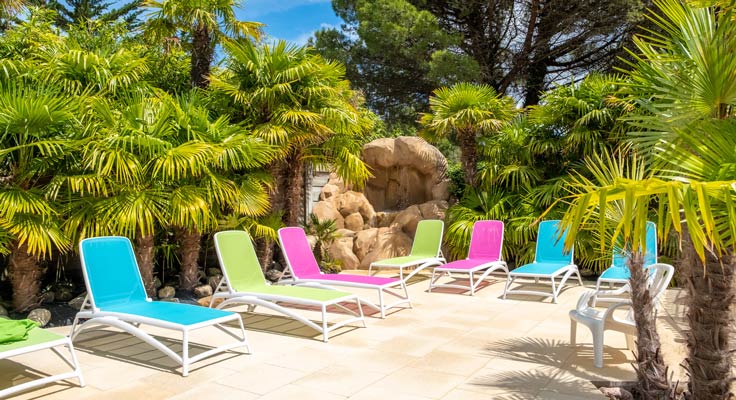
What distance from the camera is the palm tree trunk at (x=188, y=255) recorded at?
28.8 ft

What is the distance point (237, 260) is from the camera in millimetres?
6973

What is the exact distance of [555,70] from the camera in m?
19.3

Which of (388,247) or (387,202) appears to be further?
(387,202)

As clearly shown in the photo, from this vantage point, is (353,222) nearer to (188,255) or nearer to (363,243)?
(363,243)

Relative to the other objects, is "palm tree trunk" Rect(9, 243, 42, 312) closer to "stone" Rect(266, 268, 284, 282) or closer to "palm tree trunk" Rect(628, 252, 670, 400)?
"stone" Rect(266, 268, 284, 282)

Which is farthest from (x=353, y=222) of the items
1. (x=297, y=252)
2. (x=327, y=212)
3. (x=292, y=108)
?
(x=297, y=252)

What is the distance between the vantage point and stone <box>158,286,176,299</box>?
839 cm

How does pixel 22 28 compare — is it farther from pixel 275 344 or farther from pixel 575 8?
pixel 575 8

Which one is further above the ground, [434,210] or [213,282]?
[434,210]

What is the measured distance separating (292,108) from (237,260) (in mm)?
3921

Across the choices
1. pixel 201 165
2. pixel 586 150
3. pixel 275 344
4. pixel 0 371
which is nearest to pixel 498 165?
pixel 586 150

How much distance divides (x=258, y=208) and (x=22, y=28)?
5344 millimetres

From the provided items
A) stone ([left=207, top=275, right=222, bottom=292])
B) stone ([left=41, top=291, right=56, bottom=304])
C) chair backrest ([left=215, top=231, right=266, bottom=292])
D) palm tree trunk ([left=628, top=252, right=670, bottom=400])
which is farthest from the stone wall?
palm tree trunk ([left=628, top=252, right=670, bottom=400])

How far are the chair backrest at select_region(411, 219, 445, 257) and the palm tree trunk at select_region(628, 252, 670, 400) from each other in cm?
664
